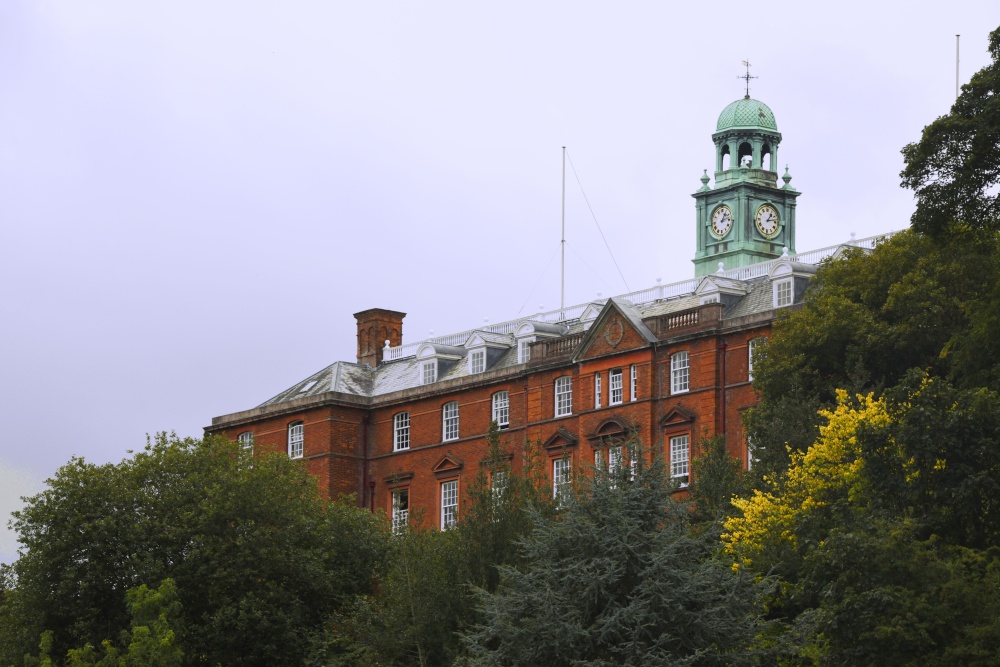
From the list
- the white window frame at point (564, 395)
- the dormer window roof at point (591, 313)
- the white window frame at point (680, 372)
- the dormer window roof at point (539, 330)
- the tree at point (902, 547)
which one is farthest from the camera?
the dormer window roof at point (539, 330)

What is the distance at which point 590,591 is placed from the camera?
45281mm

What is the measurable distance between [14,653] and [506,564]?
78.2 ft

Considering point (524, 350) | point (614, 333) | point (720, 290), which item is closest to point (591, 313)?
point (524, 350)

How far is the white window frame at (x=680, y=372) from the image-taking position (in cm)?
8225

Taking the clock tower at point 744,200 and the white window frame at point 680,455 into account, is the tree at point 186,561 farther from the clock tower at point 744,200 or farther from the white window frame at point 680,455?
the clock tower at point 744,200

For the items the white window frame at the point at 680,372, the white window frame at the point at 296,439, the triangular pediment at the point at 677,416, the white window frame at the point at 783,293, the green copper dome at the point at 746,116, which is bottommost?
the triangular pediment at the point at 677,416

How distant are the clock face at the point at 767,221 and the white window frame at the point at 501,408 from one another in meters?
28.6

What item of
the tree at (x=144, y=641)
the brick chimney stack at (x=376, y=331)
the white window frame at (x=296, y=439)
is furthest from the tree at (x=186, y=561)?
the brick chimney stack at (x=376, y=331)

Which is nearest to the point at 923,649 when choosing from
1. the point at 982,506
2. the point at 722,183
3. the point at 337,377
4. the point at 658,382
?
the point at 982,506

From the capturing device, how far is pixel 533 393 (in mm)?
89062

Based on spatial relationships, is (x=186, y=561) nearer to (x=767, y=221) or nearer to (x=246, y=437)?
(x=246, y=437)

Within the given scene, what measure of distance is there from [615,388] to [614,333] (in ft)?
6.77

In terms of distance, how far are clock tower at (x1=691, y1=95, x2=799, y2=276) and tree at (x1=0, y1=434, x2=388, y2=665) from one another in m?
47.3

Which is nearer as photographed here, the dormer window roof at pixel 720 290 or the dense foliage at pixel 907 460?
the dense foliage at pixel 907 460
